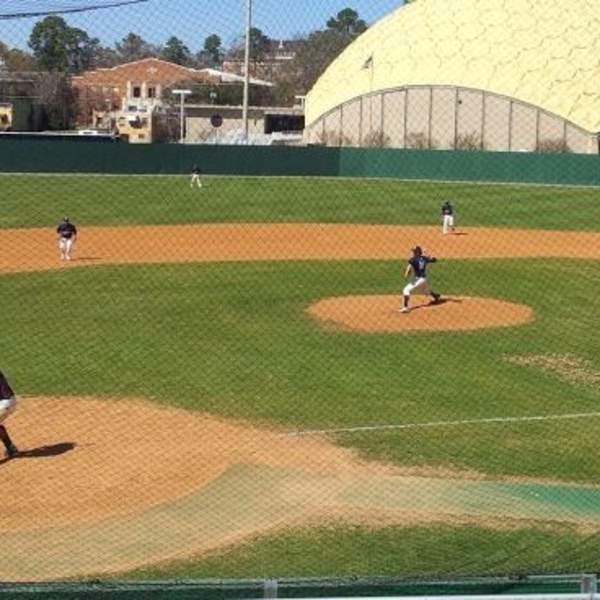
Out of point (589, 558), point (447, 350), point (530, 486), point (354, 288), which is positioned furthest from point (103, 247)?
point (589, 558)

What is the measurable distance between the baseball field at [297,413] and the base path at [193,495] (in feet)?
0.10

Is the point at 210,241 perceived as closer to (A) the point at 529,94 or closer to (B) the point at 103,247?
(B) the point at 103,247

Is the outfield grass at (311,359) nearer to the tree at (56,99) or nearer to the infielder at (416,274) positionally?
the infielder at (416,274)

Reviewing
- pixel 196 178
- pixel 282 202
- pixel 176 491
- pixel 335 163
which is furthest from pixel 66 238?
pixel 335 163

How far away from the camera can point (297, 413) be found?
13250 millimetres

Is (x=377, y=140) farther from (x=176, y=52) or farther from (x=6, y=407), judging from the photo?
(x=6, y=407)

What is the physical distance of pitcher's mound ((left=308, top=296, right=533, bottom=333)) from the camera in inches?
717

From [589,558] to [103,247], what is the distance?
74.0ft

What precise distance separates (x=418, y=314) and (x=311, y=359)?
137 inches

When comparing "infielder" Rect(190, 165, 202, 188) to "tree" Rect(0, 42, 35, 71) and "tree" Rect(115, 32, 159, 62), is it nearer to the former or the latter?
"tree" Rect(0, 42, 35, 71)

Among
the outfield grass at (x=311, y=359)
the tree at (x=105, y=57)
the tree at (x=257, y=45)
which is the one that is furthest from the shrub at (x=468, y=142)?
the tree at (x=105, y=57)

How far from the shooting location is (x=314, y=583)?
5418 mm

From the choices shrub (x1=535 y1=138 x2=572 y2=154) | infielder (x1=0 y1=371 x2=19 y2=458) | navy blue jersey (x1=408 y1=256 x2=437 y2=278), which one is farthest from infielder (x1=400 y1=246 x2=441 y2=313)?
shrub (x1=535 y1=138 x2=572 y2=154)

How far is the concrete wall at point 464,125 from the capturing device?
5269 centimetres
